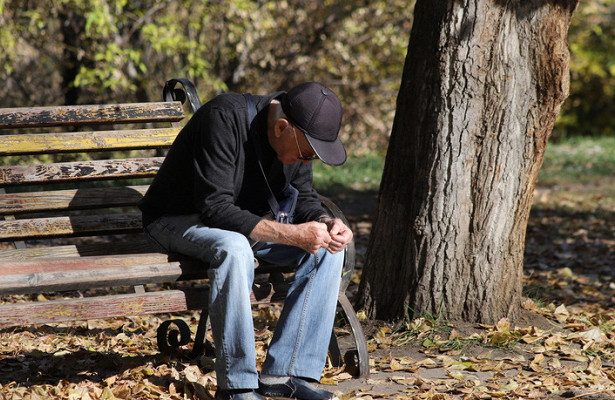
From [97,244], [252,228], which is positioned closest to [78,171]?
[97,244]

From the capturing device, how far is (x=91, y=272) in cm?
307

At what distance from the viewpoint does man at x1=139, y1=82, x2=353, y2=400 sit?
3035 millimetres

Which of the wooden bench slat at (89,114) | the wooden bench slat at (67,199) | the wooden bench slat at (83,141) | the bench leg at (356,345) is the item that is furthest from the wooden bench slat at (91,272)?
the wooden bench slat at (89,114)

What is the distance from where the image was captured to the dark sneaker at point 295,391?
318 cm

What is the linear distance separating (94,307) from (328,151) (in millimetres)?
1107

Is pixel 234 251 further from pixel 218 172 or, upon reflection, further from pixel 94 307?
pixel 94 307

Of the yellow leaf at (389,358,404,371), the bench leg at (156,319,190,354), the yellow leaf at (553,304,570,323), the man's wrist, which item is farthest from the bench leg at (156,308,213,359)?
the yellow leaf at (553,304,570,323)

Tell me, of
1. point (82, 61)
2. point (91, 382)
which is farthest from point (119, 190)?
point (82, 61)

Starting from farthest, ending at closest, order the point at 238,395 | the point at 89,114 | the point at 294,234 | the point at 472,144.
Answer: the point at 89,114
the point at 472,144
the point at 294,234
the point at 238,395

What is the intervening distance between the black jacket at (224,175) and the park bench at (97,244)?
220mm

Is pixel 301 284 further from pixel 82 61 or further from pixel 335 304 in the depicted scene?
pixel 82 61

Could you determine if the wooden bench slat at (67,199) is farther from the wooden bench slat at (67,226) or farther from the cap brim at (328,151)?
the cap brim at (328,151)

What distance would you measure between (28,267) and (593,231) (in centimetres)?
572

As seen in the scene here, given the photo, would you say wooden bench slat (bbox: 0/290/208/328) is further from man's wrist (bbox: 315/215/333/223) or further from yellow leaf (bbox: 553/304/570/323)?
yellow leaf (bbox: 553/304/570/323)
